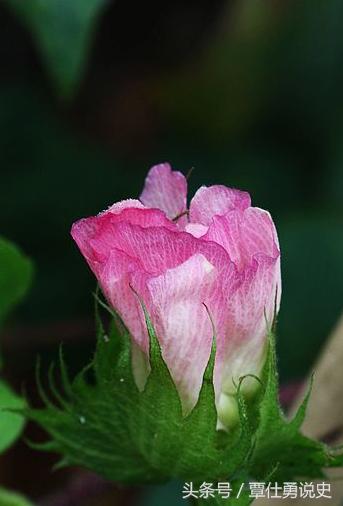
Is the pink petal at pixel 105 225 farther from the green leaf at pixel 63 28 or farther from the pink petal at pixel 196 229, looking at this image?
the green leaf at pixel 63 28

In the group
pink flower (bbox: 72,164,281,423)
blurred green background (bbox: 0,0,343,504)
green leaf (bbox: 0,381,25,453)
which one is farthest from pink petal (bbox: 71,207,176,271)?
blurred green background (bbox: 0,0,343,504)

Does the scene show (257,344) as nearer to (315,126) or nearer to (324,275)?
(324,275)

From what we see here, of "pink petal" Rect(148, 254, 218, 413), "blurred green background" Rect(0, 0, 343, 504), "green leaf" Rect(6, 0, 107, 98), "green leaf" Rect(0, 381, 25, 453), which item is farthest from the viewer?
"blurred green background" Rect(0, 0, 343, 504)

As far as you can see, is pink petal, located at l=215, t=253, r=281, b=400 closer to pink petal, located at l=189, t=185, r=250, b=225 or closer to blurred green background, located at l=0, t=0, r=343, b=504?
pink petal, located at l=189, t=185, r=250, b=225

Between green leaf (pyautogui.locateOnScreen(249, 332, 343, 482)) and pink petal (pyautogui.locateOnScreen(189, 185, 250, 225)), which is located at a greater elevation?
pink petal (pyautogui.locateOnScreen(189, 185, 250, 225))

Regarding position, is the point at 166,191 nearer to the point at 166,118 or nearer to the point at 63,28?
the point at 63,28

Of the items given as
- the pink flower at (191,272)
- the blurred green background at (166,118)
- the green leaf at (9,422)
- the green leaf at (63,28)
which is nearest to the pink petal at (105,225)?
the pink flower at (191,272)

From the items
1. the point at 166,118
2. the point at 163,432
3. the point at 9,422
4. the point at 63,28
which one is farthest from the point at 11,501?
the point at 166,118
